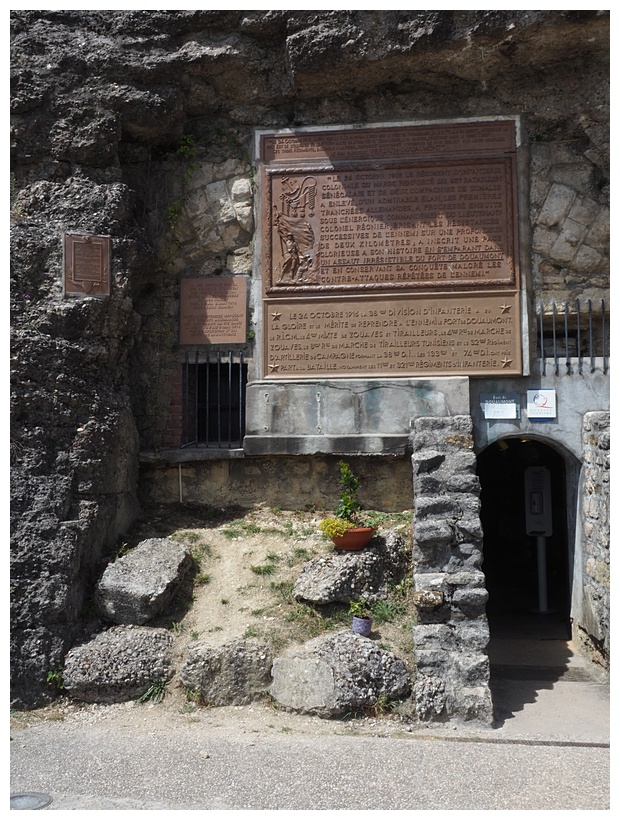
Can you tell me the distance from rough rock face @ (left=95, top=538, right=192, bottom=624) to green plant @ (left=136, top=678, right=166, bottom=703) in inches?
24.7

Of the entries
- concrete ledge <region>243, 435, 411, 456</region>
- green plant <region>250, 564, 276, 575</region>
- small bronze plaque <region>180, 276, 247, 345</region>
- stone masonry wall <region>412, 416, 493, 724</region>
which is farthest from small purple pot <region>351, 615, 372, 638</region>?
small bronze plaque <region>180, 276, 247, 345</region>

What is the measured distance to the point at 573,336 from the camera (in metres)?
8.09

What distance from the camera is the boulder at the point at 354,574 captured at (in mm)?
6371

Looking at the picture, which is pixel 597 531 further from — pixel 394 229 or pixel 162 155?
pixel 162 155

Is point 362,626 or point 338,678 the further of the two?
point 362,626

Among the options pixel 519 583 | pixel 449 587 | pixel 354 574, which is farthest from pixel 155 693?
pixel 519 583

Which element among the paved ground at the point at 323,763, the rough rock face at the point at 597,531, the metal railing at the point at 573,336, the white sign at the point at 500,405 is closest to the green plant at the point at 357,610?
the paved ground at the point at 323,763

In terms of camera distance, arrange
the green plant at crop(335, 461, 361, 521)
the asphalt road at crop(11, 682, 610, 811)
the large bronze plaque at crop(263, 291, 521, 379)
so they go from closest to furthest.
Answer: the asphalt road at crop(11, 682, 610, 811) < the green plant at crop(335, 461, 361, 521) < the large bronze plaque at crop(263, 291, 521, 379)

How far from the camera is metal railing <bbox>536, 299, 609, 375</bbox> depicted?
750 cm

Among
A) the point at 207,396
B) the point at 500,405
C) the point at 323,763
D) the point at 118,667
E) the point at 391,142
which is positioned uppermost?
the point at 391,142

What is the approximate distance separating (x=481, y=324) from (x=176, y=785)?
5.31m

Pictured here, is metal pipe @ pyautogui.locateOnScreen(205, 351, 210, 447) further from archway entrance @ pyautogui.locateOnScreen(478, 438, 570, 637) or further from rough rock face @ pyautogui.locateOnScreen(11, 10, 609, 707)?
archway entrance @ pyautogui.locateOnScreen(478, 438, 570, 637)

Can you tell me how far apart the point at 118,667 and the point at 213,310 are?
13.0ft
